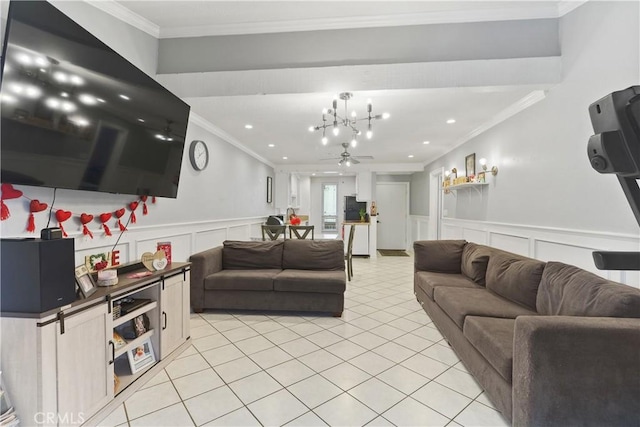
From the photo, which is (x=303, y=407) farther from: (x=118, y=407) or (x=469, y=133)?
(x=469, y=133)

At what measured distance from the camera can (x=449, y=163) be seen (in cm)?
549

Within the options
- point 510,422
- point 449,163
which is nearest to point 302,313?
point 510,422

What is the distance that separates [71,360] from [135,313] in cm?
49

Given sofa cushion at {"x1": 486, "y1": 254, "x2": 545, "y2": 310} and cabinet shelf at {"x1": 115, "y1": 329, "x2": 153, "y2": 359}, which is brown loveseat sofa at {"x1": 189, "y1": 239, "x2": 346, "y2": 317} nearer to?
cabinet shelf at {"x1": 115, "y1": 329, "x2": 153, "y2": 359}

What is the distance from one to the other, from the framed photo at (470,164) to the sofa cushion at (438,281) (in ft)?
6.35

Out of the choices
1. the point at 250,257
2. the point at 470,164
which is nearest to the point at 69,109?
the point at 250,257

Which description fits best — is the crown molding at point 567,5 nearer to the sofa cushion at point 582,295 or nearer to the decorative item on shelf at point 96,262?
the sofa cushion at point 582,295

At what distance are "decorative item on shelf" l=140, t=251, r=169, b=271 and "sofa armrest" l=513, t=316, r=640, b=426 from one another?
2464 millimetres

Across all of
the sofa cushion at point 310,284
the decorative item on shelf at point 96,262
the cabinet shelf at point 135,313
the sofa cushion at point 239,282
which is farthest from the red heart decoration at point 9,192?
the sofa cushion at point 310,284

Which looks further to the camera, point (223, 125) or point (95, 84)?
point (223, 125)

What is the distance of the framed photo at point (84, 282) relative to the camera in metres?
1.54

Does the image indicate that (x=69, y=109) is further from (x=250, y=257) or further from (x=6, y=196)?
(x=250, y=257)

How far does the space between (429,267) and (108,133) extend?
11.5ft

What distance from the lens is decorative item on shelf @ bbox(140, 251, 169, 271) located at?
2.19 meters
